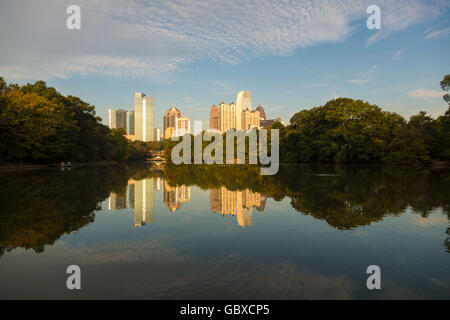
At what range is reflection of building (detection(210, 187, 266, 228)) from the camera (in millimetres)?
8825

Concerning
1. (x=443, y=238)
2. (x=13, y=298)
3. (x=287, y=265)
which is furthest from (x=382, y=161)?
(x=13, y=298)

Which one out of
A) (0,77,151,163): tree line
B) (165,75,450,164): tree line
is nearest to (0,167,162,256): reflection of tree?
(0,77,151,163): tree line

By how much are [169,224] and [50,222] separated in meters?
3.19

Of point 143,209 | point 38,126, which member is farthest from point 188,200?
point 38,126

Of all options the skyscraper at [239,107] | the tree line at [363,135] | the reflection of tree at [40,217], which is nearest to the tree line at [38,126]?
the reflection of tree at [40,217]

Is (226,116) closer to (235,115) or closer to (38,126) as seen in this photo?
(235,115)

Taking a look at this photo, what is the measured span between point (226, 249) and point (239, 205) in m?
4.94

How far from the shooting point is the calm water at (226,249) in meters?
4.02

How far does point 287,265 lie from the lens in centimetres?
488

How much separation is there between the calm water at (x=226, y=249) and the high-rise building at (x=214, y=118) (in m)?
162

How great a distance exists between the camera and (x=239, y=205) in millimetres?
10656

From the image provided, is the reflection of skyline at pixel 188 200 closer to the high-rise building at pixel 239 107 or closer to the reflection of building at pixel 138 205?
the reflection of building at pixel 138 205

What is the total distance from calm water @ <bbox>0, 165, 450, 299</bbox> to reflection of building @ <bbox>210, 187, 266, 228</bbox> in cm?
9
